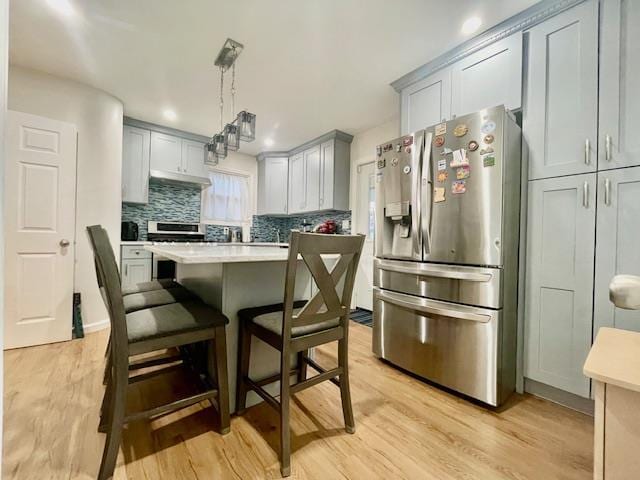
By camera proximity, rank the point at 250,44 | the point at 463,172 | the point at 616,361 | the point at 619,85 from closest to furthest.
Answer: the point at 616,361, the point at 619,85, the point at 463,172, the point at 250,44

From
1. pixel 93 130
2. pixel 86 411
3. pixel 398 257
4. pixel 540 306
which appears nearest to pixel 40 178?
pixel 93 130

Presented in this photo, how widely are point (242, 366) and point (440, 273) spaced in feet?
4.33

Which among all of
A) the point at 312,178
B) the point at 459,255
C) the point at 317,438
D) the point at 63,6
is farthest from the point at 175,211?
the point at 459,255

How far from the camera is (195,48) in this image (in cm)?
223

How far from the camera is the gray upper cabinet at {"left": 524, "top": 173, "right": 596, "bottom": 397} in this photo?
5.25 feet

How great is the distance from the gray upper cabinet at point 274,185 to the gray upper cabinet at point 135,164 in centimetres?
172

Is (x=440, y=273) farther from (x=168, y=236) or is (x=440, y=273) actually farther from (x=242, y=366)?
(x=168, y=236)

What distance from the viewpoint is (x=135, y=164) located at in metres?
3.55

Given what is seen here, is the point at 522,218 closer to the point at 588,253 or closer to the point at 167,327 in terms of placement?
the point at 588,253

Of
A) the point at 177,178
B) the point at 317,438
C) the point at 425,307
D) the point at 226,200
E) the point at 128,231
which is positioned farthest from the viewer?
the point at 226,200

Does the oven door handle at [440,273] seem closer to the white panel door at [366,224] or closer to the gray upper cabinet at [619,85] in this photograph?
the gray upper cabinet at [619,85]

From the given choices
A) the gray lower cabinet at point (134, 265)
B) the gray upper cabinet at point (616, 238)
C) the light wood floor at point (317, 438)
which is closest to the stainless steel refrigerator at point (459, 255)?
the light wood floor at point (317, 438)

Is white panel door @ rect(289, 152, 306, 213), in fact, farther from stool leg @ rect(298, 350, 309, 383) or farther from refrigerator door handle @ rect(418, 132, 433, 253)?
stool leg @ rect(298, 350, 309, 383)

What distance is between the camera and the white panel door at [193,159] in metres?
3.93
